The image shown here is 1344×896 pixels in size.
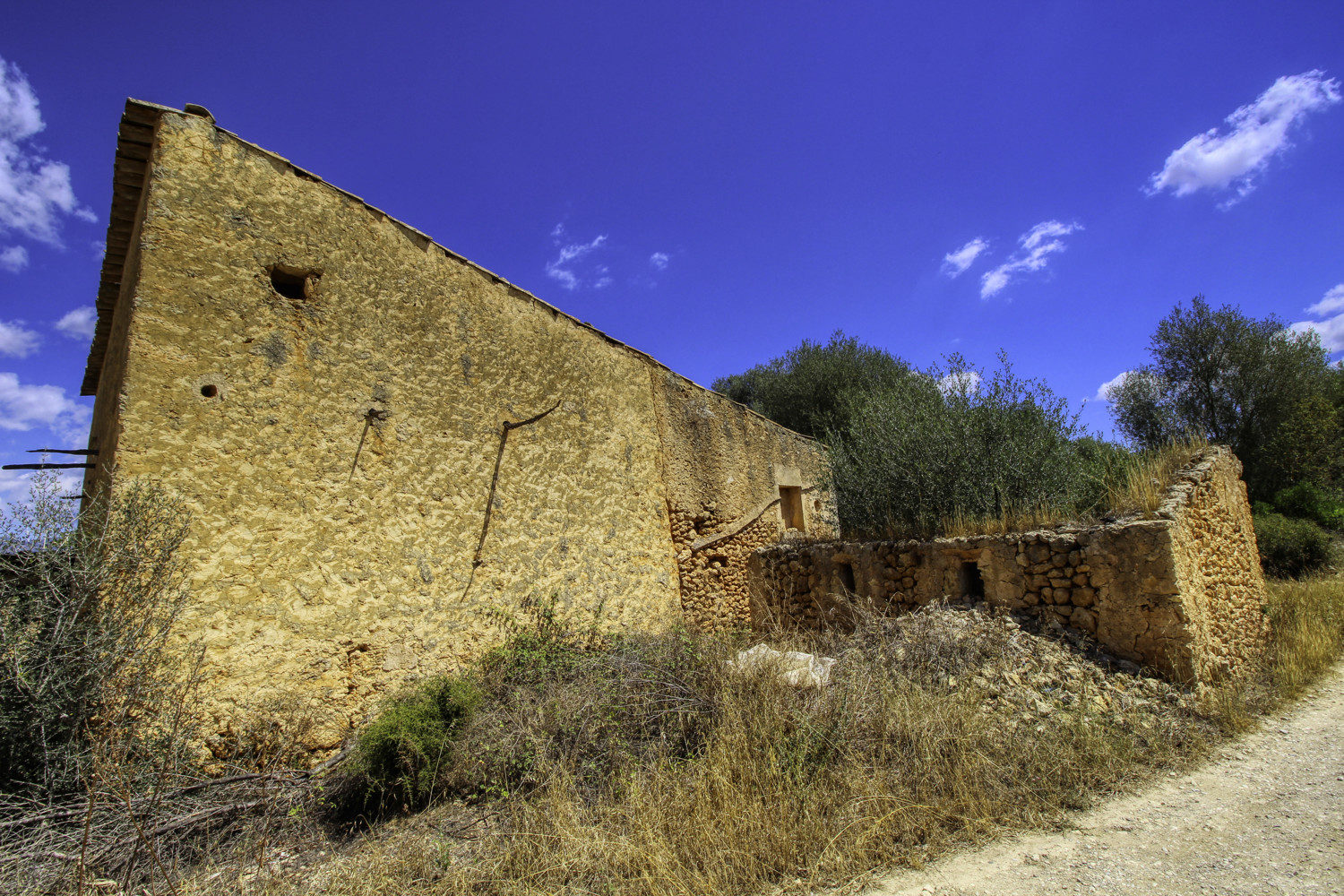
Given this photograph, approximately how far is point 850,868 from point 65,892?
3.56 m

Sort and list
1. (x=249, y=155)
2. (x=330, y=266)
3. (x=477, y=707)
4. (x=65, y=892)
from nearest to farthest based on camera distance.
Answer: (x=65, y=892) < (x=477, y=707) < (x=249, y=155) < (x=330, y=266)

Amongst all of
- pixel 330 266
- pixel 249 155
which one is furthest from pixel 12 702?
pixel 249 155

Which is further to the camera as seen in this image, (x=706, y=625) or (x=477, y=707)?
(x=706, y=625)

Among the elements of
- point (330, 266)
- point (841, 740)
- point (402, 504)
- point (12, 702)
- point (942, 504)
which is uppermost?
point (330, 266)

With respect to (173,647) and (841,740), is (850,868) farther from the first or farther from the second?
(173,647)

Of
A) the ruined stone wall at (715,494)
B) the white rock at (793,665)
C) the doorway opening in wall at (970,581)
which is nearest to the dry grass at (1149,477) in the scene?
the doorway opening in wall at (970,581)

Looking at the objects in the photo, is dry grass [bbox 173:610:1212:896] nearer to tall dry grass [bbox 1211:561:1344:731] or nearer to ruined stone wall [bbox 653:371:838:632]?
tall dry grass [bbox 1211:561:1344:731]

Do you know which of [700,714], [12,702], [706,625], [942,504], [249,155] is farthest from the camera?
[706,625]

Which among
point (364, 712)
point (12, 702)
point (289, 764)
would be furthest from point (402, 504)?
point (12, 702)

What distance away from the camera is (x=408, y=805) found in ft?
12.6

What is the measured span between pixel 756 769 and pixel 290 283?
16.4ft

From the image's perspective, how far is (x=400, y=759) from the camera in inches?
150

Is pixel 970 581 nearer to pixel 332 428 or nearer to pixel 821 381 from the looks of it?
pixel 332 428

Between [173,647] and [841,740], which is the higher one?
[173,647]
